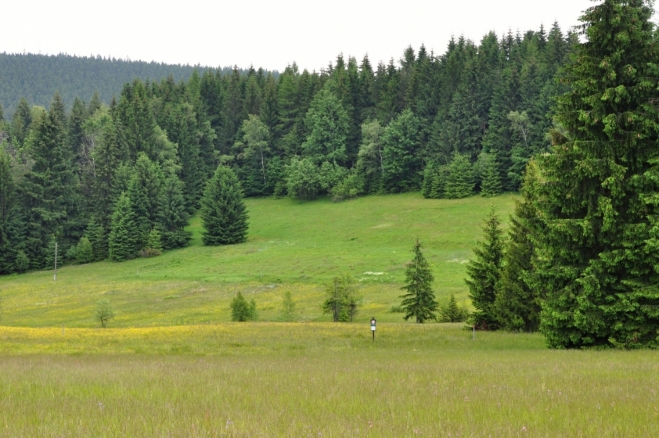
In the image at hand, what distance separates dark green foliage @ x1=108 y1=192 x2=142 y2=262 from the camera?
Answer: 98188 millimetres

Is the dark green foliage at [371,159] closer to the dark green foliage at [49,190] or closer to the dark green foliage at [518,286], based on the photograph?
the dark green foliage at [49,190]

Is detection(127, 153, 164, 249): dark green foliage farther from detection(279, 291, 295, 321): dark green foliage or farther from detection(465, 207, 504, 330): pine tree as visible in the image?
detection(465, 207, 504, 330): pine tree

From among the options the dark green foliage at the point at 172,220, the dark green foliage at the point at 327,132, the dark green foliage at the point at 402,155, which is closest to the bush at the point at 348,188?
the dark green foliage at the point at 402,155

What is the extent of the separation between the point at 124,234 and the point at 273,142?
4951 cm

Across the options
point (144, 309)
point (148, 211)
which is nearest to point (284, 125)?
point (148, 211)

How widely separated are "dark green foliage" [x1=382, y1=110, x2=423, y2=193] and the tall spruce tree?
94.3 meters

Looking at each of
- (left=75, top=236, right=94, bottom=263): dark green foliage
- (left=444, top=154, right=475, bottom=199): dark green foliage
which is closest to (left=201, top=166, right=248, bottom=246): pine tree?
(left=75, top=236, right=94, bottom=263): dark green foliage

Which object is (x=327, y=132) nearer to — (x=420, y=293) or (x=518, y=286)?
(x=420, y=293)

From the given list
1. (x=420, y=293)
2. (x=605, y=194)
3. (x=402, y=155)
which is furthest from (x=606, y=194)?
(x=402, y=155)

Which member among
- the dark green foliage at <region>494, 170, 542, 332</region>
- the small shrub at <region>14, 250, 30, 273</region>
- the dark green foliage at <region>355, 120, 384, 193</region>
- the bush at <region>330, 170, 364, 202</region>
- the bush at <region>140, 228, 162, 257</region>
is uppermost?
the dark green foliage at <region>355, 120, 384, 193</region>

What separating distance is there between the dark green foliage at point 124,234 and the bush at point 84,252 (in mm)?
3521

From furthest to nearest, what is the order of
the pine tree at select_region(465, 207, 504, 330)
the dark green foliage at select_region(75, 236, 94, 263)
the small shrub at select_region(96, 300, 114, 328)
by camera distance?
the dark green foliage at select_region(75, 236, 94, 263)
the small shrub at select_region(96, 300, 114, 328)
the pine tree at select_region(465, 207, 504, 330)

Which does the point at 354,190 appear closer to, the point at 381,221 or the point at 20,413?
the point at 381,221

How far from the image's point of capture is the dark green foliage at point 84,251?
100 meters
